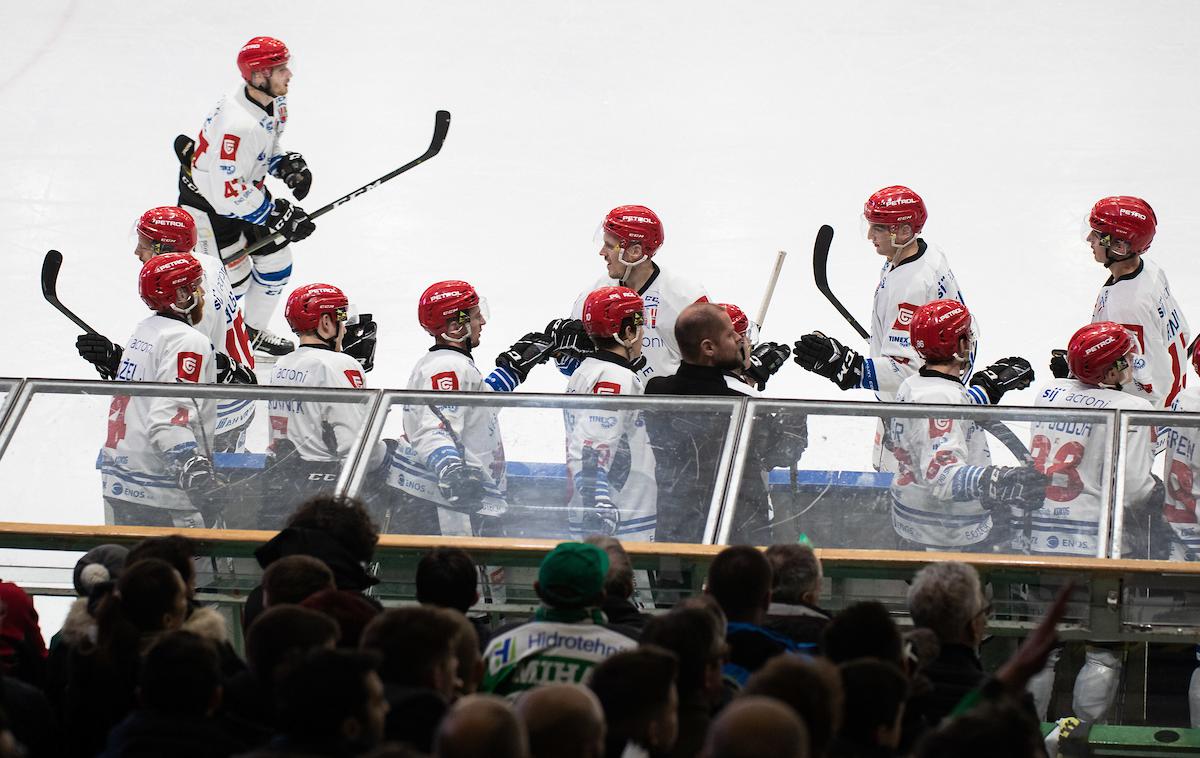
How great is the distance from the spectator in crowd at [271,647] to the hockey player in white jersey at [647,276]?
3.66m

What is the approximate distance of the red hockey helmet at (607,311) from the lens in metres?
5.97

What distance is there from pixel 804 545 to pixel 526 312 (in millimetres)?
4946

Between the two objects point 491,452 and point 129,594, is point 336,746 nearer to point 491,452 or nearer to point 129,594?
point 129,594

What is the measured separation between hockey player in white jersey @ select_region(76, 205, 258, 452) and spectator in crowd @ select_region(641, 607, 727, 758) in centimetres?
356

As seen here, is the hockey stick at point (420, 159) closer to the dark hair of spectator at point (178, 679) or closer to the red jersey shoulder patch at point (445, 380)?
the red jersey shoulder patch at point (445, 380)

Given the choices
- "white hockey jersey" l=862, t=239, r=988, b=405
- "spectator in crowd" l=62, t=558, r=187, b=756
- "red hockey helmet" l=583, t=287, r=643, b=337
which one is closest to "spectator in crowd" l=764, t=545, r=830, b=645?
"spectator in crowd" l=62, t=558, r=187, b=756

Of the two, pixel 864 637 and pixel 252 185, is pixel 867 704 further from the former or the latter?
pixel 252 185

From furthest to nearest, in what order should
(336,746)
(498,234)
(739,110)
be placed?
(739,110) → (498,234) → (336,746)

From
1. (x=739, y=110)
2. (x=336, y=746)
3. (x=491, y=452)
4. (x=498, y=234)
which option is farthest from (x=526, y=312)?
(x=336, y=746)

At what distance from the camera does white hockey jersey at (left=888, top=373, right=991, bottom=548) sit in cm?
496

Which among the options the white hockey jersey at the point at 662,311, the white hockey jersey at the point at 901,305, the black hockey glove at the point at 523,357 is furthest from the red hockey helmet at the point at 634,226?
the white hockey jersey at the point at 901,305

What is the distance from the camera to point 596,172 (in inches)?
409

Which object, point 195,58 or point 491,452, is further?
point 195,58

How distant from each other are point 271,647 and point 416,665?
27 centimetres
